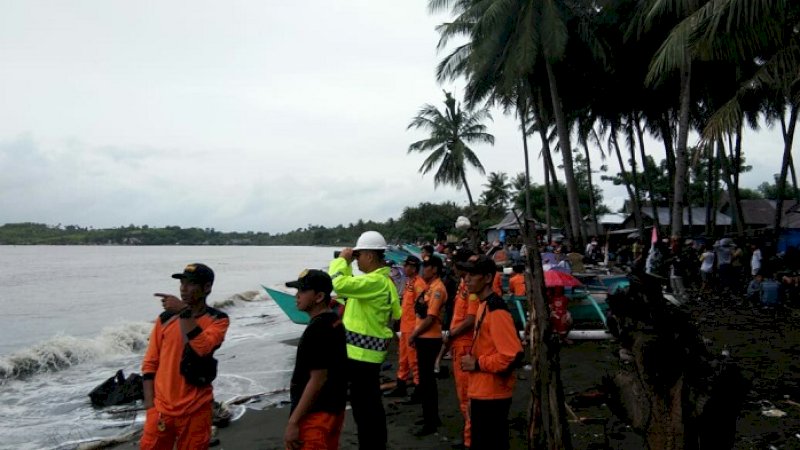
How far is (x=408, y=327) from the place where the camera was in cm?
664

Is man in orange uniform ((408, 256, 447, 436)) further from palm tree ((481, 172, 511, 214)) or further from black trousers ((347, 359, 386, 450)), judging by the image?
palm tree ((481, 172, 511, 214))

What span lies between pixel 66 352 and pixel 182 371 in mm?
11757

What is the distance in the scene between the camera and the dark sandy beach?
4832 millimetres

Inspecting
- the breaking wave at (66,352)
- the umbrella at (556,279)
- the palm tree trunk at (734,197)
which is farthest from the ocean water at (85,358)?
the palm tree trunk at (734,197)

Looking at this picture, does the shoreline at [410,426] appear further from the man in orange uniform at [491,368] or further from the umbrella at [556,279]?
the man in orange uniform at [491,368]

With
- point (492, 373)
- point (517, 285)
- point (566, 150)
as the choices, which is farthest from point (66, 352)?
point (566, 150)

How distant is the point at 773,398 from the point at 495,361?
423 cm

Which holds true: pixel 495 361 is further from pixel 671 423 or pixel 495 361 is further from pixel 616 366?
pixel 616 366

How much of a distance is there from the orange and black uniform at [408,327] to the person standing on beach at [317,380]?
3607 mm

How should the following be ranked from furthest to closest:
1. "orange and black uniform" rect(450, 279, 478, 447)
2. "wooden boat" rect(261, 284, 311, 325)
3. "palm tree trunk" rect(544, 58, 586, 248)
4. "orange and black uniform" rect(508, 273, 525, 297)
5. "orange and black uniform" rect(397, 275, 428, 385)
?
"palm tree trunk" rect(544, 58, 586, 248)
"wooden boat" rect(261, 284, 311, 325)
"orange and black uniform" rect(508, 273, 525, 297)
"orange and black uniform" rect(397, 275, 428, 385)
"orange and black uniform" rect(450, 279, 478, 447)

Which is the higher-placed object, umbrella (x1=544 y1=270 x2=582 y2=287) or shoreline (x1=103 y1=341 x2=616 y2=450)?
umbrella (x1=544 y1=270 x2=582 y2=287)

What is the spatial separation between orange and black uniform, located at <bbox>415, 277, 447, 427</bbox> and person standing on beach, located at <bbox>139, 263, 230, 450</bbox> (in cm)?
241

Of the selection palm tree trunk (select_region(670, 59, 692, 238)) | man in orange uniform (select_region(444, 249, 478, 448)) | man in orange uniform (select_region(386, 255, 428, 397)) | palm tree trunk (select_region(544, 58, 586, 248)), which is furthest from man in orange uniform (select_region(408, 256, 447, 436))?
palm tree trunk (select_region(544, 58, 586, 248))

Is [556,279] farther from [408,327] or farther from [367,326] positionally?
[367,326]
